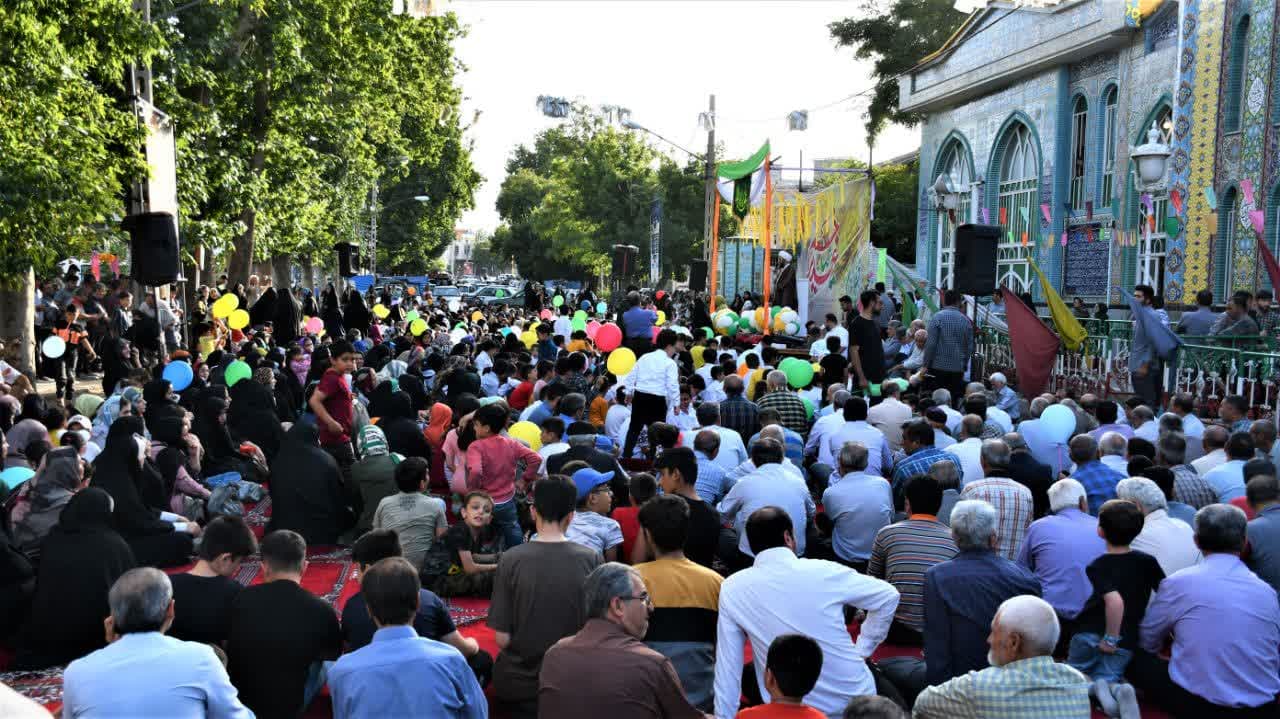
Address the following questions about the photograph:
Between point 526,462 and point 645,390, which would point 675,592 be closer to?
point 526,462

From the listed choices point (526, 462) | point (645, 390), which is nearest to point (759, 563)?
point (526, 462)

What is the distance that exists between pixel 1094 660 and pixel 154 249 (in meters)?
12.8

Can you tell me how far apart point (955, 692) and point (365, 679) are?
6.89 ft

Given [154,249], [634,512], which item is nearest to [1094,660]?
[634,512]

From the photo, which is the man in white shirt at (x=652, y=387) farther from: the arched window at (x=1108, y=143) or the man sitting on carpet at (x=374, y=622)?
the arched window at (x=1108, y=143)

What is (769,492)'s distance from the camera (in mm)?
8141

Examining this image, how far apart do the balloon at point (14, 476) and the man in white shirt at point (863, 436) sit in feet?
20.1

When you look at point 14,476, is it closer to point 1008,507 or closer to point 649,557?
point 649,557

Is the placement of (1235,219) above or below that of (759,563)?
above

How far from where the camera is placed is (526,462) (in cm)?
935

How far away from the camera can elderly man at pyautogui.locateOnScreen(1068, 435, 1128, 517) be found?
8.44m

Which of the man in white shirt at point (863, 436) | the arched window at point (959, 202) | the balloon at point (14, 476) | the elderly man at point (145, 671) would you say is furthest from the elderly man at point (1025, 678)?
the arched window at point (959, 202)

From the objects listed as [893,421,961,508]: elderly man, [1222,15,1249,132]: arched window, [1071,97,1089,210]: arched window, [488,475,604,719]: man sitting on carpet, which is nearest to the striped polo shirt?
[893,421,961,508]: elderly man

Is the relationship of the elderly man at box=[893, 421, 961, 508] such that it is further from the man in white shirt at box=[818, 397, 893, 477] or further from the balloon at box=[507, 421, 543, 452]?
the balloon at box=[507, 421, 543, 452]
